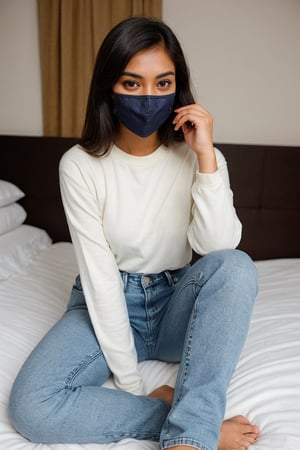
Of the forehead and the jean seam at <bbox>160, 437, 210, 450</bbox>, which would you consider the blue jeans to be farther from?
the forehead

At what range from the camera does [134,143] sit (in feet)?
3.77

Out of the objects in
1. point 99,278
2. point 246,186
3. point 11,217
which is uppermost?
point 99,278

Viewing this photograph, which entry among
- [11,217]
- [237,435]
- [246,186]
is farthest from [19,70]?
[237,435]

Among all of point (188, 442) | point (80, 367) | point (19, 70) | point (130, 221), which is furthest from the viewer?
point (19, 70)

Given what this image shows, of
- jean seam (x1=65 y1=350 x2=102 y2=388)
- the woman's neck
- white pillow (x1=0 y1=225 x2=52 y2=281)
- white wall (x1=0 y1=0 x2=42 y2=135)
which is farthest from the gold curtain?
jean seam (x1=65 y1=350 x2=102 y2=388)

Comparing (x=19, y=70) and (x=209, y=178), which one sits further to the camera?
(x=19, y=70)

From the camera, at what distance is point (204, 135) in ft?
3.45

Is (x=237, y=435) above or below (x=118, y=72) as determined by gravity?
below

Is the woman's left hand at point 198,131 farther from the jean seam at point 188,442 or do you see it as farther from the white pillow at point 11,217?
the white pillow at point 11,217

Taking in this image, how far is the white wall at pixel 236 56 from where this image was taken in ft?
6.20

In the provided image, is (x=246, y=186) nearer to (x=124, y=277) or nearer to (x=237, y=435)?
(x=124, y=277)

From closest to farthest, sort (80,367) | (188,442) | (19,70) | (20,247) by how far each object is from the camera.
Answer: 1. (188,442)
2. (80,367)
3. (20,247)
4. (19,70)

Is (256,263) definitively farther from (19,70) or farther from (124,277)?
(19,70)

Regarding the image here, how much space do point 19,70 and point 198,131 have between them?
137 centimetres
